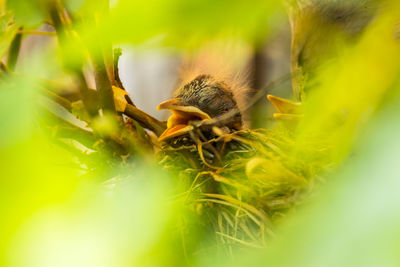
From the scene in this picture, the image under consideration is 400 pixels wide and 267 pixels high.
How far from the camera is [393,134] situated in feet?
0.34

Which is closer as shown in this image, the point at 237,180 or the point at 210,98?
the point at 237,180

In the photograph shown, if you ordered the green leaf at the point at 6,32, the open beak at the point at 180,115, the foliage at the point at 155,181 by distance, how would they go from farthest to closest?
the open beak at the point at 180,115 < the green leaf at the point at 6,32 < the foliage at the point at 155,181

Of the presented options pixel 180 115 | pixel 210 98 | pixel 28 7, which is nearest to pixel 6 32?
pixel 28 7

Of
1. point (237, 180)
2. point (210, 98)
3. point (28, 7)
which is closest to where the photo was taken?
point (28, 7)

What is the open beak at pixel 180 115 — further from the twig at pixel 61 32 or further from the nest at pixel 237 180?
the twig at pixel 61 32

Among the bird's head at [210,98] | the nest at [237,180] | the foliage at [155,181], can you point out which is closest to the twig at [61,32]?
the foliage at [155,181]

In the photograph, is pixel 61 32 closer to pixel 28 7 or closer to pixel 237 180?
pixel 28 7

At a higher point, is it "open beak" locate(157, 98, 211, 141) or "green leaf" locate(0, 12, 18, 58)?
"green leaf" locate(0, 12, 18, 58)

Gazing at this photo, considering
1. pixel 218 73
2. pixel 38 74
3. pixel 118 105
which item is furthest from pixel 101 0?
pixel 218 73

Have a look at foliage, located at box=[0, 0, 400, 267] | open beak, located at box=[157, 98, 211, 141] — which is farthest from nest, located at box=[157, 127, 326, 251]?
foliage, located at box=[0, 0, 400, 267]

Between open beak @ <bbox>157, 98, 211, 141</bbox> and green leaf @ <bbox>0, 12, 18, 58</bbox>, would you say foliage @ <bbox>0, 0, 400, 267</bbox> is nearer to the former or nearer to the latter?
green leaf @ <bbox>0, 12, 18, 58</bbox>

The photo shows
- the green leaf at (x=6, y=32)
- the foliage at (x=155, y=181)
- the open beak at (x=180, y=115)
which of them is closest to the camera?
the foliage at (x=155, y=181)

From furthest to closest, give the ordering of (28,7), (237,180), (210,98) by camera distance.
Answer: (210,98) → (237,180) → (28,7)

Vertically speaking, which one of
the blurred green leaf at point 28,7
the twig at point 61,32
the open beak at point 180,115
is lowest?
the open beak at point 180,115
